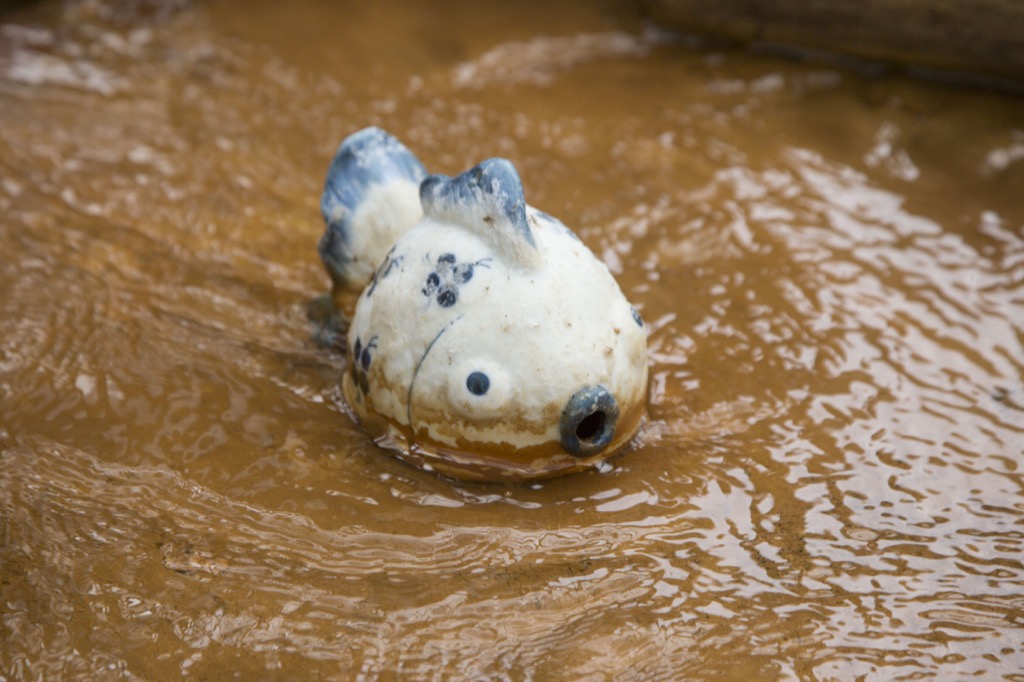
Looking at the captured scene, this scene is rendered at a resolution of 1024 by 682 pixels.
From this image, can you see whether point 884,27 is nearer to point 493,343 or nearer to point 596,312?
point 596,312

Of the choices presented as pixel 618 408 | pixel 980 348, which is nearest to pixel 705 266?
pixel 980 348

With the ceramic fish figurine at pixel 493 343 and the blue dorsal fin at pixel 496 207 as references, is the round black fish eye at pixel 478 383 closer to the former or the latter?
the ceramic fish figurine at pixel 493 343

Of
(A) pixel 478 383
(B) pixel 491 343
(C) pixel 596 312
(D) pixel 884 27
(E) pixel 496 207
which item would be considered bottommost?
(A) pixel 478 383

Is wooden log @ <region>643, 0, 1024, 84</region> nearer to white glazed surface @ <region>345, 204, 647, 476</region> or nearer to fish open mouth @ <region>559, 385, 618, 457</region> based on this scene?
white glazed surface @ <region>345, 204, 647, 476</region>

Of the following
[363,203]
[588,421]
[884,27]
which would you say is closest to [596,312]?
[588,421]

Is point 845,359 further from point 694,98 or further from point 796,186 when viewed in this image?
point 694,98

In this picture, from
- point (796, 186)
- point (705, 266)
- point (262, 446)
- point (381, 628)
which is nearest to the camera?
point (381, 628)
